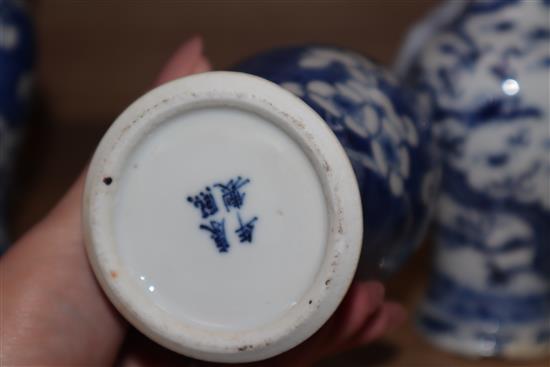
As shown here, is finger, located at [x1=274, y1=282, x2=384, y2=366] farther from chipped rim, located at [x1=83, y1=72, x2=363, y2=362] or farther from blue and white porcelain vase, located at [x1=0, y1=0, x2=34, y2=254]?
blue and white porcelain vase, located at [x1=0, y1=0, x2=34, y2=254]

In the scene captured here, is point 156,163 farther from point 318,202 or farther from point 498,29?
point 498,29

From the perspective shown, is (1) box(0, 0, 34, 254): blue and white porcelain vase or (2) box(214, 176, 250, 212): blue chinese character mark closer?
(2) box(214, 176, 250, 212): blue chinese character mark

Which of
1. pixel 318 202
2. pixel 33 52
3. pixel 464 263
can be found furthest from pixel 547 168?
pixel 33 52

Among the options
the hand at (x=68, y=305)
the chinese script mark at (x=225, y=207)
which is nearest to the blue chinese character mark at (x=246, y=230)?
the chinese script mark at (x=225, y=207)

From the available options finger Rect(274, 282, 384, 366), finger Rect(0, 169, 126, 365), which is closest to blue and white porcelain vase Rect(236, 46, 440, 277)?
finger Rect(274, 282, 384, 366)

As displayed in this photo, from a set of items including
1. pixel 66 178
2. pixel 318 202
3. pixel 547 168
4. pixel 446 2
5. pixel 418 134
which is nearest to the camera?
pixel 318 202
